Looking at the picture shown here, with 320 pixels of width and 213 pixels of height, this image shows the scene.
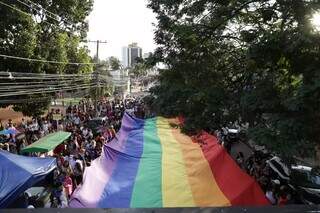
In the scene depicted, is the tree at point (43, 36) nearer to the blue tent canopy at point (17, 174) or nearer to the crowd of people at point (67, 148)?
the crowd of people at point (67, 148)

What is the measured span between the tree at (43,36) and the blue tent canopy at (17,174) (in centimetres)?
1363

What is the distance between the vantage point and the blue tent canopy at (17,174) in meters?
9.97

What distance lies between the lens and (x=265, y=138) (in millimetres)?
7566

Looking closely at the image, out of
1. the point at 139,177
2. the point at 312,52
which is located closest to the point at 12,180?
the point at 139,177

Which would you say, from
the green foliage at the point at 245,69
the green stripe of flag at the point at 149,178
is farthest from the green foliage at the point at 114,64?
the green foliage at the point at 245,69

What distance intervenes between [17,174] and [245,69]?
19.2 feet

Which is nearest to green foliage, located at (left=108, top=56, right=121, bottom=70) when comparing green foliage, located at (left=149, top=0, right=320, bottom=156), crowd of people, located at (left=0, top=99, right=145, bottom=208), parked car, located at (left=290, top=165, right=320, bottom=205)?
crowd of people, located at (left=0, top=99, right=145, bottom=208)

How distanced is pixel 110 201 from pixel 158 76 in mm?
3504

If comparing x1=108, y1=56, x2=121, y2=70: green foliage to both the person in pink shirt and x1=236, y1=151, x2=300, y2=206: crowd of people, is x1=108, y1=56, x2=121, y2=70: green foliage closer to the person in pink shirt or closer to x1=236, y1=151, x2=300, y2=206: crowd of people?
x1=236, y1=151, x2=300, y2=206: crowd of people

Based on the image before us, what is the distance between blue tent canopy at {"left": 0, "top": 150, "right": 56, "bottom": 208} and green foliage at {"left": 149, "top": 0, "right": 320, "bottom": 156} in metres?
3.51

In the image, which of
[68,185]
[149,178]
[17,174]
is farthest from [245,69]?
[68,185]

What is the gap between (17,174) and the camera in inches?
427

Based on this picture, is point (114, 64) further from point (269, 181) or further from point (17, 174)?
point (17, 174)

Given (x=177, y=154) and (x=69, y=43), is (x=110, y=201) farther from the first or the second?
(x=69, y=43)
